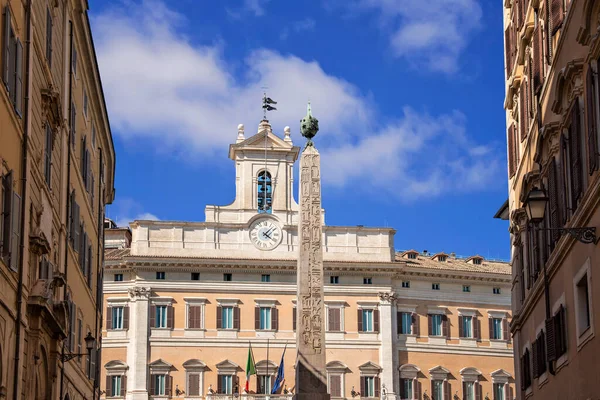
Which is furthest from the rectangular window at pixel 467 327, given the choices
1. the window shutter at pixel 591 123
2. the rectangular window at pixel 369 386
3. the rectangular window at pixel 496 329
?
the window shutter at pixel 591 123

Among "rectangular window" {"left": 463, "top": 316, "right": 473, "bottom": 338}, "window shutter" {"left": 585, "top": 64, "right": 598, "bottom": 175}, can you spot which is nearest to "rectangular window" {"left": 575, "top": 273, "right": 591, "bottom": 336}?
"window shutter" {"left": 585, "top": 64, "right": 598, "bottom": 175}

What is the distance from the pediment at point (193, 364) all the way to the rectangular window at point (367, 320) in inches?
361

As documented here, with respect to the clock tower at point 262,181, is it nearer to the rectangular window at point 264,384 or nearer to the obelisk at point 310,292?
the rectangular window at point 264,384

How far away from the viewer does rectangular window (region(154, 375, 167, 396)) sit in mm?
62812

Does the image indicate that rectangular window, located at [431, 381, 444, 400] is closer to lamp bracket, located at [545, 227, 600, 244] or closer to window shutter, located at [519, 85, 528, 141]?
window shutter, located at [519, 85, 528, 141]

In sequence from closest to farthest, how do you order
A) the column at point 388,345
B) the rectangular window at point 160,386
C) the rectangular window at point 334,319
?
the rectangular window at point 160,386, the column at point 388,345, the rectangular window at point 334,319

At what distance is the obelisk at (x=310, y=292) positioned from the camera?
3822 cm

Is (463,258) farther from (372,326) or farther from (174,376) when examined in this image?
(174,376)

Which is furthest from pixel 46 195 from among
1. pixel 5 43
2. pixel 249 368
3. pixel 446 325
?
pixel 446 325

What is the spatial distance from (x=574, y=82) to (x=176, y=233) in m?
49.0

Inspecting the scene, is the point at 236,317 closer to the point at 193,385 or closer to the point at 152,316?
the point at 193,385

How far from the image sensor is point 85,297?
32594 mm

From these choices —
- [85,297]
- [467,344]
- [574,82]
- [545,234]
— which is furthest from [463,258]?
[574,82]

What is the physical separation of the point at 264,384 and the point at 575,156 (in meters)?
47.5
